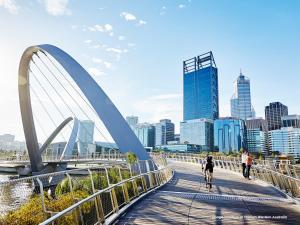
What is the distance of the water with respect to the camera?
5160 millimetres

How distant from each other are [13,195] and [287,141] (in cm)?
20566

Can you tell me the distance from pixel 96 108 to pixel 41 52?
29.5ft

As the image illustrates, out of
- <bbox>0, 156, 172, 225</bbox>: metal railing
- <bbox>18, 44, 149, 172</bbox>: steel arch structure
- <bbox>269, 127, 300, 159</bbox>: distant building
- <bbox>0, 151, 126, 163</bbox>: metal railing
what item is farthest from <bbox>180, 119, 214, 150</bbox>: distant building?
<bbox>0, 156, 172, 225</bbox>: metal railing

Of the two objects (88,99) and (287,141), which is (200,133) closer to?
(287,141)

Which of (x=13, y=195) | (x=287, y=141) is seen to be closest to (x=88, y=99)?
(x=13, y=195)

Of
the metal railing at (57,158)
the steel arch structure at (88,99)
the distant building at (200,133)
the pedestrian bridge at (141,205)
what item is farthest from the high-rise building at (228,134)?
the pedestrian bridge at (141,205)

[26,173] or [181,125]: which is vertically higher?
[181,125]

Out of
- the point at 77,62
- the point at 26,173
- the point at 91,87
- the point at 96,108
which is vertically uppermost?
the point at 77,62

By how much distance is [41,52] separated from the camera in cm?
2947

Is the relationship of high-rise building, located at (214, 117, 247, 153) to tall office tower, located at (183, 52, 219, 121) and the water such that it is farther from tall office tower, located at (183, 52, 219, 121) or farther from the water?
the water

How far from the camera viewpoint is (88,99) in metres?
25.4

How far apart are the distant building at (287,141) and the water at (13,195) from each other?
189872 millimetres

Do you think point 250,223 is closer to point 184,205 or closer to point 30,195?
point 184,205

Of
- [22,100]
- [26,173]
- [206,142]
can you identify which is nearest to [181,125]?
[206,142]
